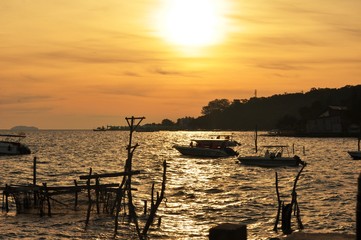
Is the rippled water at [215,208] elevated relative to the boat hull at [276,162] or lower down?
lower down

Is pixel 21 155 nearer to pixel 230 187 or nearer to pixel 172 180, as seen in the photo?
pixel 172 180

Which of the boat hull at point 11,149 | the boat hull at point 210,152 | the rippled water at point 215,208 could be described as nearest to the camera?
the rippled water at point 215,208

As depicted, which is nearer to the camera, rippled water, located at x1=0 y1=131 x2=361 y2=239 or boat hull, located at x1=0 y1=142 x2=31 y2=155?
rippled water, located at x1=0 y1=131 x2=361 y2=239

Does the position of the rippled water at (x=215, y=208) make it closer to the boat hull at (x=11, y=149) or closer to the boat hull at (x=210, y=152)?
the boat hull at (x=210, y=152)

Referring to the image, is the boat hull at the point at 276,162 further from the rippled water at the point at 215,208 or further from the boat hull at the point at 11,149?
the boat hull at the point at 11,149

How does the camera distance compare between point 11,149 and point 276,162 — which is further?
point 11,149

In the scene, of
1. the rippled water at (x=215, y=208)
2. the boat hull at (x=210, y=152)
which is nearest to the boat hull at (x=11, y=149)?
the boat hull at (x=210, y=152)

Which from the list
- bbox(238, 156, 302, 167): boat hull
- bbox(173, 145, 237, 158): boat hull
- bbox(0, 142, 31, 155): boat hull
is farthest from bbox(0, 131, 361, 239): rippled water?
bbox(0, 142, 31, 155): boat hull

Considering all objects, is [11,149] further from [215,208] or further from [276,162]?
[215,208]

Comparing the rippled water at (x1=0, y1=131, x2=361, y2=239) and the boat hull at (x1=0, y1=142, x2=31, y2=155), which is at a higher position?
the boat hull at (x1=0, y1=142, x2=31, y2=155)

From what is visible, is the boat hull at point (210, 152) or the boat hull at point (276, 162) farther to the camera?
the boat hull at point (210, 152)

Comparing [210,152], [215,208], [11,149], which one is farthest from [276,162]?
[11,149]

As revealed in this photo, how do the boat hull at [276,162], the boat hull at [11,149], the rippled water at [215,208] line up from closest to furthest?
1. the rippled water at [215,208]
2. the boat hull at [276,162]
3. the boat hull at [11,149]

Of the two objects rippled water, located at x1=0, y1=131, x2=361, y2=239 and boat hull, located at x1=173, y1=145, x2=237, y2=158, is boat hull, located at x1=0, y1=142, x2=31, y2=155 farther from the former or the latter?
rippled water, located at x1=0, y1=131, x2=361, y2=239
